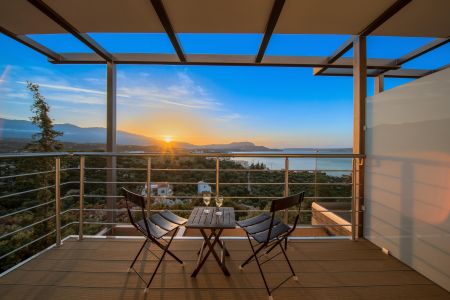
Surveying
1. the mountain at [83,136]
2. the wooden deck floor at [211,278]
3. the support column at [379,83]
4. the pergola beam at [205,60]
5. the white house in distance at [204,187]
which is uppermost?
the pergola beam at [205,60]

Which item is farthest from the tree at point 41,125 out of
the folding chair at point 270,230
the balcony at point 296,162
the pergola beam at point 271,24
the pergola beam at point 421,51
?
the pergola beam at point 421,51

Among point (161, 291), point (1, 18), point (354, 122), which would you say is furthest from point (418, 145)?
point (1, 18)

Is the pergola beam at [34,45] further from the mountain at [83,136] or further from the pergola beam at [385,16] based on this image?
the pergola beam at [385,16]

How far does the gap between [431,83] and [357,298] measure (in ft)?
6.42

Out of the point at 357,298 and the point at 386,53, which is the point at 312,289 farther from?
the point at 386,53

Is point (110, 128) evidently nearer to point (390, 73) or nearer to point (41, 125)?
point (41, 125)

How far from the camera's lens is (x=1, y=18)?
8.41 ft

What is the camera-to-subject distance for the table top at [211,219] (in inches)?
77.0

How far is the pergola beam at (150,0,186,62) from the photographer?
2.31 m

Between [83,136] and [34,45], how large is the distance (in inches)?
93.4

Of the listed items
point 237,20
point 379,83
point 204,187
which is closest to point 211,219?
point 204,187

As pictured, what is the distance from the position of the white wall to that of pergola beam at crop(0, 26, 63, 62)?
435cm

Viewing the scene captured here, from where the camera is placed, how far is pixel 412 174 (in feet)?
7.80

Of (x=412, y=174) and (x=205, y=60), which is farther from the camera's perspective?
(x=205, y=60)
